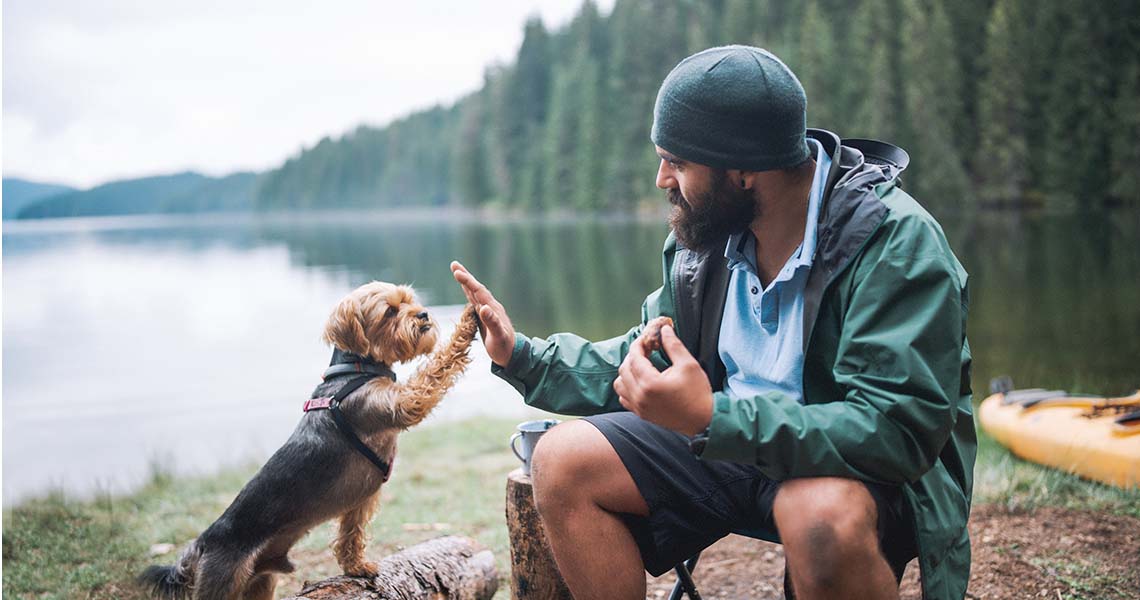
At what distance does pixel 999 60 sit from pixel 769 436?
53116 mm

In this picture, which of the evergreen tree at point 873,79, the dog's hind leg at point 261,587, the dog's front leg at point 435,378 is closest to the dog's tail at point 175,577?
the dog's hind leg at point 261,587

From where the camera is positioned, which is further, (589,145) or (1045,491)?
(589,145)

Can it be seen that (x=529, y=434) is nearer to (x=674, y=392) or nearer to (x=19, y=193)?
(x=674, y=392)

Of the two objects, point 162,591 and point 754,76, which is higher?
point 754,76

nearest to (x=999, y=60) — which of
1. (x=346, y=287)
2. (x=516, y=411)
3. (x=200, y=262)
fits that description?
(x=346, y=287)

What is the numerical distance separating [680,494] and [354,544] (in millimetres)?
1775

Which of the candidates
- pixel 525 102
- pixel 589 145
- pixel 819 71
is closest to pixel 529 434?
pixel 819 71

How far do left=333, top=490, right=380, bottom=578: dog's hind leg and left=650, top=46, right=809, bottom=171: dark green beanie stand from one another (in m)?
2.31

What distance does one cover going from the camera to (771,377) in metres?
2.82

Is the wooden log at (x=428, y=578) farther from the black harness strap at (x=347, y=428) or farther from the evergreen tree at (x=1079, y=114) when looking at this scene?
the evergreen tree at (x=1079, y=114)

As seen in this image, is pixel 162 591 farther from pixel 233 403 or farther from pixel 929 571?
pixel 233 403

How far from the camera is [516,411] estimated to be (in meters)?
11.2

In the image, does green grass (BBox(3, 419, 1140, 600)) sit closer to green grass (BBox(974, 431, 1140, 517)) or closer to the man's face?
green grass (BBox(974, 431, 1140, 517))

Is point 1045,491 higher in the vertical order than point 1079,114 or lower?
lower
